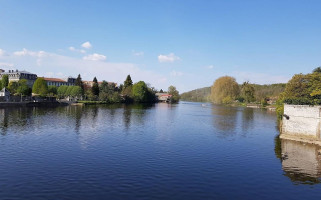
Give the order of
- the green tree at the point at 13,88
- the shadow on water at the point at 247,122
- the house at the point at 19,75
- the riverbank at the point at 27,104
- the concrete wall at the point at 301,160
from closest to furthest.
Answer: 1. the concrete wall at the point at 301,160
2. the shadow on water at the point at 247,122
3. the riverbank at the point at 27,104
4. the green tree at the point at 13,88
5. the house at the point at 19,75

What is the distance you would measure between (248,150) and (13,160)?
3029 centimetres

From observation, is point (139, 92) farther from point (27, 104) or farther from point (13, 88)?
point (27, 104)

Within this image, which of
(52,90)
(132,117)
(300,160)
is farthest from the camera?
(52,90)

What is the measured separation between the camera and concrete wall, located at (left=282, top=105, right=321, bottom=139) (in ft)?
126

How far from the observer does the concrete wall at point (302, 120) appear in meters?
38.3

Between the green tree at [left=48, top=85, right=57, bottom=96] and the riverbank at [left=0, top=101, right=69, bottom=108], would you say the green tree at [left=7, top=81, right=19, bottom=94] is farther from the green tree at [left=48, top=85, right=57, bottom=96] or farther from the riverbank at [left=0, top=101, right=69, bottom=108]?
the green tree at [left=48, top=85, right=57, bottom=96]

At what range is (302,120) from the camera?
40.2 metres

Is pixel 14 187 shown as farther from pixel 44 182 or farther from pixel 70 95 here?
pixel 70 95

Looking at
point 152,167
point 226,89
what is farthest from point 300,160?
point 226,89

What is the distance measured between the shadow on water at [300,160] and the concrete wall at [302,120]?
6.83ft

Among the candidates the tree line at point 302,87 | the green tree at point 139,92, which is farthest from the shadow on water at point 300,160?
the green tree at point 139,92

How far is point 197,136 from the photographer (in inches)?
1815

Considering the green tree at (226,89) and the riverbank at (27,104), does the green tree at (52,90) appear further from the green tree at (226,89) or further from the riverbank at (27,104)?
the green tree at (226,89)

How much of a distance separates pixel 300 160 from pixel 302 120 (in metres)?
12.0
